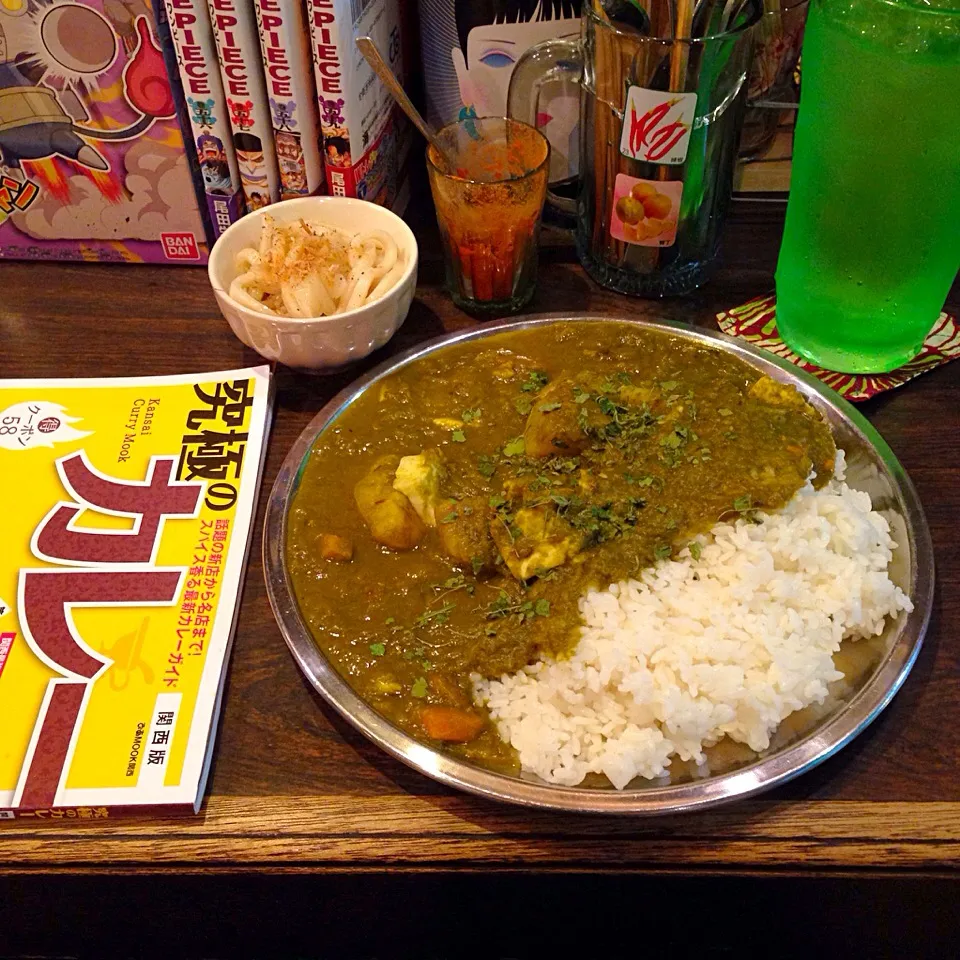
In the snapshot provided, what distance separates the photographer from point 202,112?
2055mm

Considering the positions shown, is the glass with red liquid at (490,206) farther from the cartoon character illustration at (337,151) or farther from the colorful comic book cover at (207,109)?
the colorful comic book cover at (207,109)

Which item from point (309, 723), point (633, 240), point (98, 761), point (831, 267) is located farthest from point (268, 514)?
point (831, 267)

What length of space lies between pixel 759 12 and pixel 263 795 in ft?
5.93

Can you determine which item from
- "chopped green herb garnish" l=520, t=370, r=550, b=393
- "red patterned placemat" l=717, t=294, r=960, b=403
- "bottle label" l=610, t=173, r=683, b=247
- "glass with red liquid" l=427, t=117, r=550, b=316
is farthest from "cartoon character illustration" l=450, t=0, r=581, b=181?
"chopped green herb garnish" l=520, t=370, r=550, b=393

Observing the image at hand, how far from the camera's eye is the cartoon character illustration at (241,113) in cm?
204

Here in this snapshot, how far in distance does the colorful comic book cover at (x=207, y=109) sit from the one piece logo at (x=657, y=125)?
95 cm

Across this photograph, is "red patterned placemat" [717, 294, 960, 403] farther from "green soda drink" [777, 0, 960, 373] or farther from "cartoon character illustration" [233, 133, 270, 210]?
"cartoon character illustration" [233, 133, 270, 210]

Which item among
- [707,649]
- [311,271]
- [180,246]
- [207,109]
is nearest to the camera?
[707,649]

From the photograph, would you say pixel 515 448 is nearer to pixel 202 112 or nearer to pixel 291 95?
pixel 291 95

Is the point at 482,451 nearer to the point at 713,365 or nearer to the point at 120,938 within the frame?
the point at 713,365

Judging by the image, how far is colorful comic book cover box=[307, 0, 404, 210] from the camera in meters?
1.90

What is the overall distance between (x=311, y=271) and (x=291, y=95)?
43 centimetres

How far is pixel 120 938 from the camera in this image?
1.56 meters

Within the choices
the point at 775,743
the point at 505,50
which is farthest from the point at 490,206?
the point at 775,743
